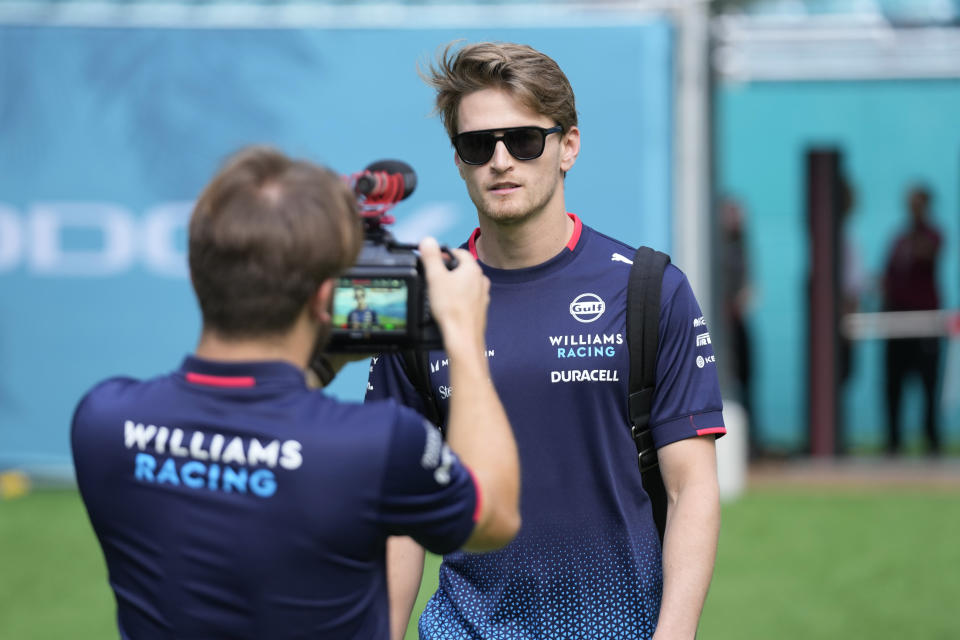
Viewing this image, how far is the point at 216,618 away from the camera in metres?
2.06

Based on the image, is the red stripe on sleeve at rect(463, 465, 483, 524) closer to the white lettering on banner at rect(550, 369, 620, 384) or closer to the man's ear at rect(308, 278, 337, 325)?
the man's ear at rect(308, 278, 337, 325)

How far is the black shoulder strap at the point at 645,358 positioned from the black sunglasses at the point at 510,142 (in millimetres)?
382

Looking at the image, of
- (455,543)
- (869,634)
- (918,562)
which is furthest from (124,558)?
(918,562)

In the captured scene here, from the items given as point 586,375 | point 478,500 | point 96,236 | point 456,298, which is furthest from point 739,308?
point 478,500

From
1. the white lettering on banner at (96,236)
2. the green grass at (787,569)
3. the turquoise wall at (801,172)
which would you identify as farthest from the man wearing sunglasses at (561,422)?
the turquoise wall at (801,172)

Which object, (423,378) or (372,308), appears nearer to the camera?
(372,308)

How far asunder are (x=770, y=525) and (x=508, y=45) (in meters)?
6.03

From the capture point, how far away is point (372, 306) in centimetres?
228

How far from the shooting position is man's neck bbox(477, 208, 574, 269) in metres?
3.14

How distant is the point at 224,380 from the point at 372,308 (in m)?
0.32

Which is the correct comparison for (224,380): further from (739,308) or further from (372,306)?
(739,308)

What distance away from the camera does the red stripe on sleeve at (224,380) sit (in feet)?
6.84

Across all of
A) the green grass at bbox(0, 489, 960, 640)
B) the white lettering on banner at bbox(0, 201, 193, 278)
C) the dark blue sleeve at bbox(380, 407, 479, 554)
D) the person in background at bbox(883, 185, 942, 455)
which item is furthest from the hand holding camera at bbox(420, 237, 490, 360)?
the person in background at bbox(883, 185, 942, 455)

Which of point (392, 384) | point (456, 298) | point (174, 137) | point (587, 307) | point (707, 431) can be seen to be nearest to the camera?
point (456, 298)
